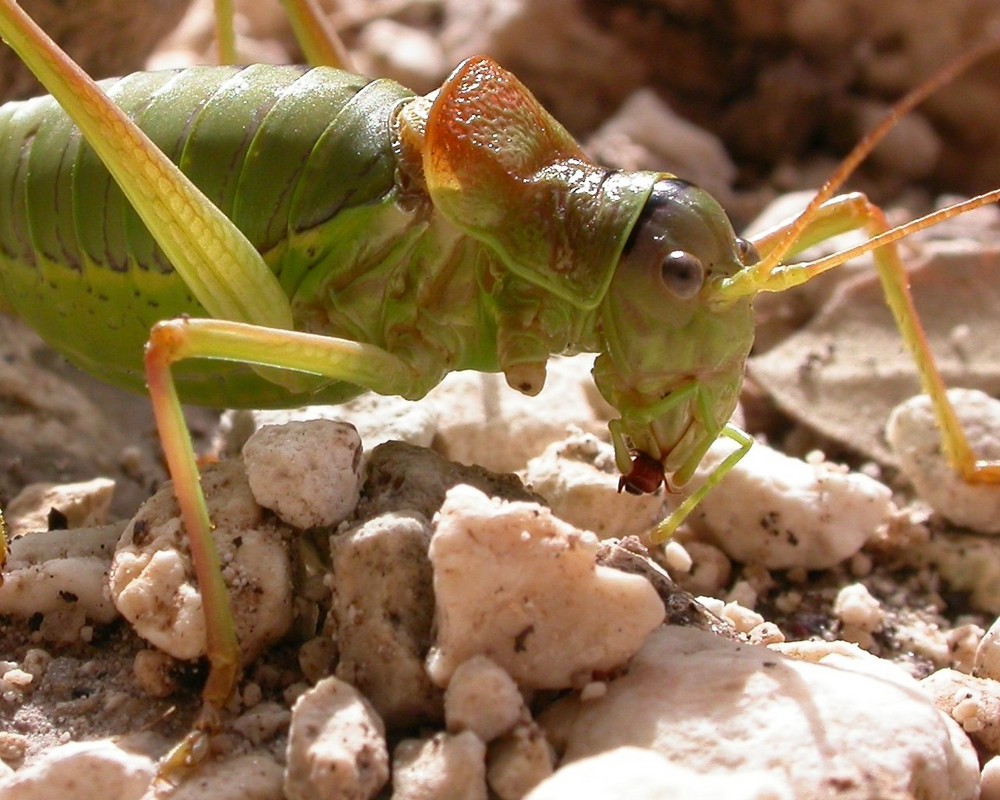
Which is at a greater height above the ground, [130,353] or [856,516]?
[130,353]

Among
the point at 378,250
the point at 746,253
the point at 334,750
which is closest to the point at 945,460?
the point at 746,253

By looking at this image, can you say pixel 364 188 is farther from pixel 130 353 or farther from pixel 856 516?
pixel 856 516

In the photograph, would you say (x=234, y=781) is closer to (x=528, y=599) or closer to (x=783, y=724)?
(x=528, y=599)

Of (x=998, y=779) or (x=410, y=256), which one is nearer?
(x=998, y=779)

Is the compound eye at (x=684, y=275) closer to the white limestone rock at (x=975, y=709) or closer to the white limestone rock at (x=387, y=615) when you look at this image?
the white limestone rock at (x=387, y=615)

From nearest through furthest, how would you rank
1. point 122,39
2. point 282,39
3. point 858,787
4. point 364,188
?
point 858,787 → point 364,188 → point 122,39 → point 282,39

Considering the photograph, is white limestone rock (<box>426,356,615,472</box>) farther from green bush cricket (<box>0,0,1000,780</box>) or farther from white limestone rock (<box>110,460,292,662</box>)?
white limestone rock (<box>110,460,292,662</box>)

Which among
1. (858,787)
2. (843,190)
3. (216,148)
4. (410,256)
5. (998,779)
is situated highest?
(216,148)

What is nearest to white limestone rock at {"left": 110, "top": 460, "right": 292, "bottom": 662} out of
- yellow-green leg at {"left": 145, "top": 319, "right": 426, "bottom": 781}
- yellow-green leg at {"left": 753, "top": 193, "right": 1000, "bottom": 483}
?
yellow-green leg at {"left": 145, "top": 319, "right": 426, "bottom": 781}

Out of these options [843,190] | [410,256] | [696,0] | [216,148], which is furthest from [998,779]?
[696,0]
